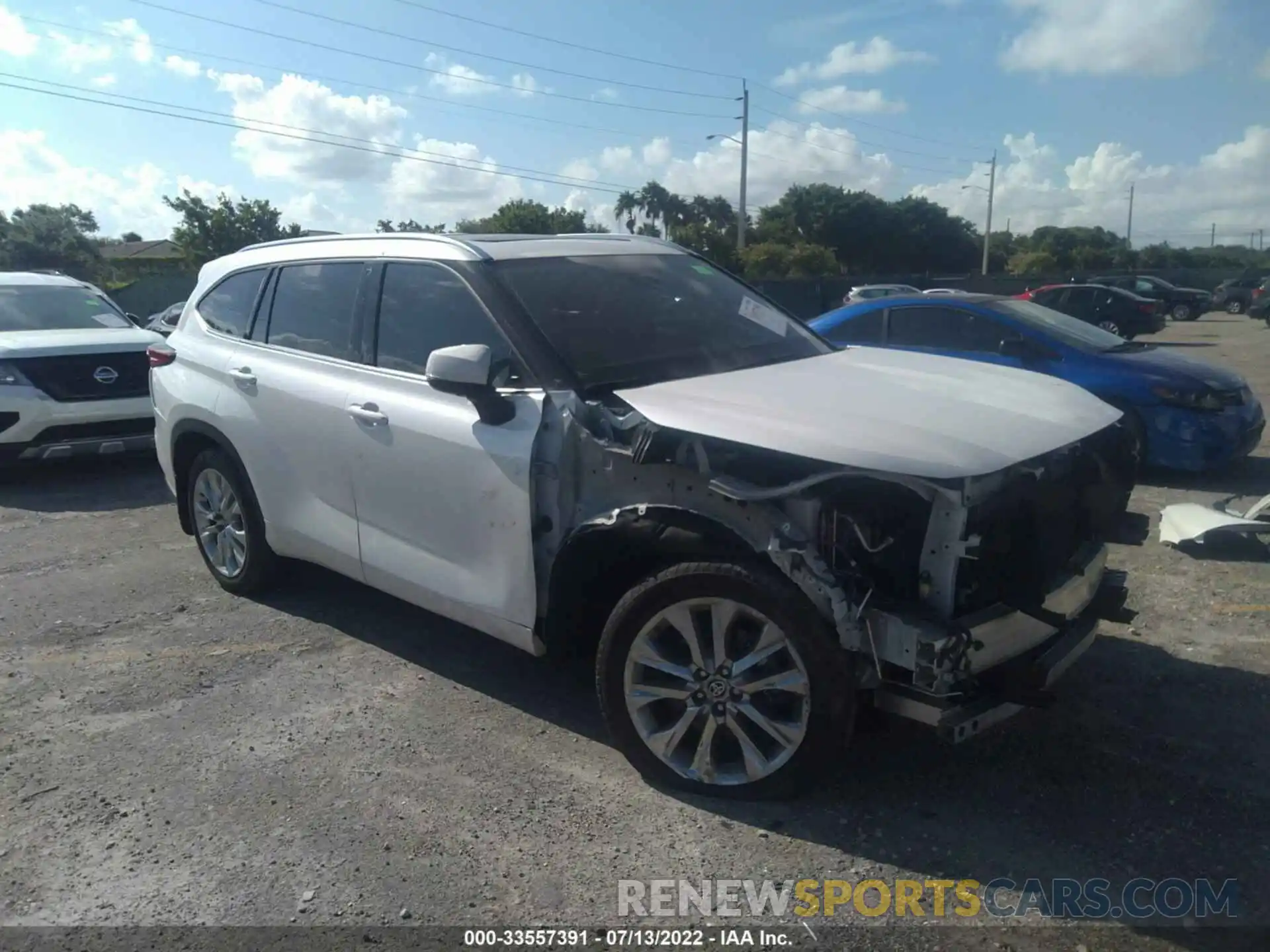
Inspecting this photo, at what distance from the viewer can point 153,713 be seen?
13.9ft

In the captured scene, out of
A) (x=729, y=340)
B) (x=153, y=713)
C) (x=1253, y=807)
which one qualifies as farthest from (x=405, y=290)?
(x=1253, y=807)

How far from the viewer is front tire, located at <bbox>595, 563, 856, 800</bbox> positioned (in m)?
3.05

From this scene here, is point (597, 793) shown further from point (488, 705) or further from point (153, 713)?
point (153, 713)

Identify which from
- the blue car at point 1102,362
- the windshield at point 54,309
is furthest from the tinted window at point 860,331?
the windshield at point 54,309

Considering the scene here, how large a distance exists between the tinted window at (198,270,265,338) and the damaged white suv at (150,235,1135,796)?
0.32 meters

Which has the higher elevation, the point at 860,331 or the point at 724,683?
the point at 860,331

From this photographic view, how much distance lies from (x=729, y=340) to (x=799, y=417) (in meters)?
1.19

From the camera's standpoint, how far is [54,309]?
32.2ft

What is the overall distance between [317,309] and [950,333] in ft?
17.8

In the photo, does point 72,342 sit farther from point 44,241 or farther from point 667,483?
point 44,241

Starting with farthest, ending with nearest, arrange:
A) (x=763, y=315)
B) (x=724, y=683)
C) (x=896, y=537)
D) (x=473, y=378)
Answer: (x=763, y=315)
(x=473, y=378)
(x=724, y=683)
(x=896, y=537)

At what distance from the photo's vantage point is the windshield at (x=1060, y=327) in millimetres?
8008

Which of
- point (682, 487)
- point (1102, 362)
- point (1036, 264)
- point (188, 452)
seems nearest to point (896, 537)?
point (682, 487)

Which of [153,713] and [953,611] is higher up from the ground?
[953,611]
